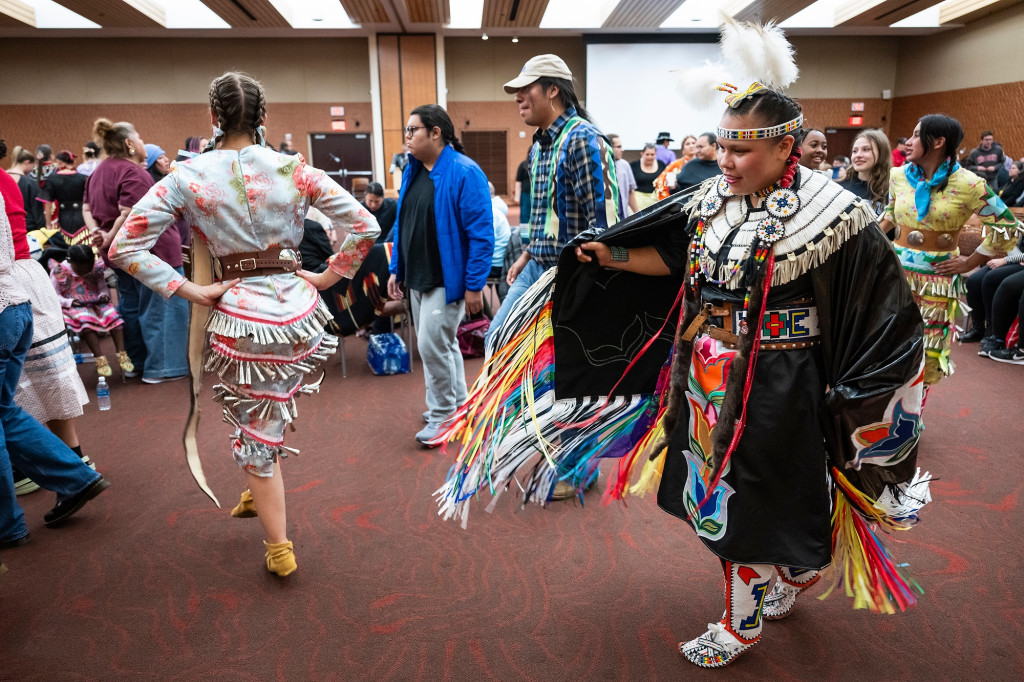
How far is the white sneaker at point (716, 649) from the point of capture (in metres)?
1.78

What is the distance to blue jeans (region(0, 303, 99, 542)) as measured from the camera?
7.63 ft

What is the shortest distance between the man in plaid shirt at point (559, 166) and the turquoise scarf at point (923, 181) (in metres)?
1.45

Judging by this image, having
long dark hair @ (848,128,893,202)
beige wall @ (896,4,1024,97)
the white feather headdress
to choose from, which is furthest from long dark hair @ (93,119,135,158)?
beige wall @ (896,4,1024,97)

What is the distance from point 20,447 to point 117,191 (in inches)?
84.4

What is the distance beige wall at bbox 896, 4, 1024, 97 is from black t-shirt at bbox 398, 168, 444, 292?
12589 millimetres

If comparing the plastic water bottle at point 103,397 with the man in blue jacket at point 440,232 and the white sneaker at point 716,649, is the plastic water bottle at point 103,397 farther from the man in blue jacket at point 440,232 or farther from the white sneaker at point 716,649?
the white sneaker at point 716,649

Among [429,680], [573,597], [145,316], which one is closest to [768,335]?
[573,597]

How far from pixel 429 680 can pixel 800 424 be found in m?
1.10

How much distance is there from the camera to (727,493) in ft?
5.44

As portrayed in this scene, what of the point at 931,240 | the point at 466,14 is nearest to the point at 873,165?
the point at 931,240

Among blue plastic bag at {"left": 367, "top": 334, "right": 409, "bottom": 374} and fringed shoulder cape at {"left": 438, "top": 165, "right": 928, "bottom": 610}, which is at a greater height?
fringed shoulder cape at {"left": 438, "top": 165, "right": 928, "bottom": 610}

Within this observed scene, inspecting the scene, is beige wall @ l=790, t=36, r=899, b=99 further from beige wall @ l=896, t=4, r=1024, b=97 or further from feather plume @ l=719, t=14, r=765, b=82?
feather plume @ l=719, t=14, r=765, b=82

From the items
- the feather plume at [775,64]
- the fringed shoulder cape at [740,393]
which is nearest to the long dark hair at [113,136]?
the fringed shoulder cape at [740,393]

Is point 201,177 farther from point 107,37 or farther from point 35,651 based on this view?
point 107,37
